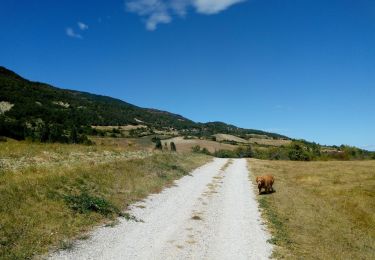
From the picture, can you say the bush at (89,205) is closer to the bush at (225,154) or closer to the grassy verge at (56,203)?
the grassy verge at (56,203)

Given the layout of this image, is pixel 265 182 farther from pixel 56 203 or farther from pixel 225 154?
pixel 225 154

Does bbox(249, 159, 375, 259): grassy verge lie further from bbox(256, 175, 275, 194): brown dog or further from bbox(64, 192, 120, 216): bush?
bbox(64, 192, 120, 216): bush

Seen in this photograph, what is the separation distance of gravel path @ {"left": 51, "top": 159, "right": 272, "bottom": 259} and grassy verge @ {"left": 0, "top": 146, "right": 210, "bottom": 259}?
0.86 meters

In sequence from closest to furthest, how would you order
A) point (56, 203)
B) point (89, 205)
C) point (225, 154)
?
→ point (56, 203) → point (89, 205) → point (225, 154)

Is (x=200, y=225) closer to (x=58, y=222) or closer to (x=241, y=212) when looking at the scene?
(x=241, y=212)

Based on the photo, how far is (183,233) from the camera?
15266 mm

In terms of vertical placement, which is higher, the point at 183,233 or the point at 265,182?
the point at 265,182

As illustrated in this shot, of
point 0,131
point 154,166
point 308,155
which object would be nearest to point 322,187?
point 154,166

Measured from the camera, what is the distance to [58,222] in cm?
1471

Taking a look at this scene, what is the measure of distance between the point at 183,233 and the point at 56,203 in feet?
18.1

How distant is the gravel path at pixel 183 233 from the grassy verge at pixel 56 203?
859 mm

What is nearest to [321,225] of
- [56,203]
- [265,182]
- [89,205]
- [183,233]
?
[183,233]

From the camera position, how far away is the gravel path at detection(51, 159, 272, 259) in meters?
12.5

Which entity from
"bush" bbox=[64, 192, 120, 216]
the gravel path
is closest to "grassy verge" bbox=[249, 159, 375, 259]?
the gravel path
